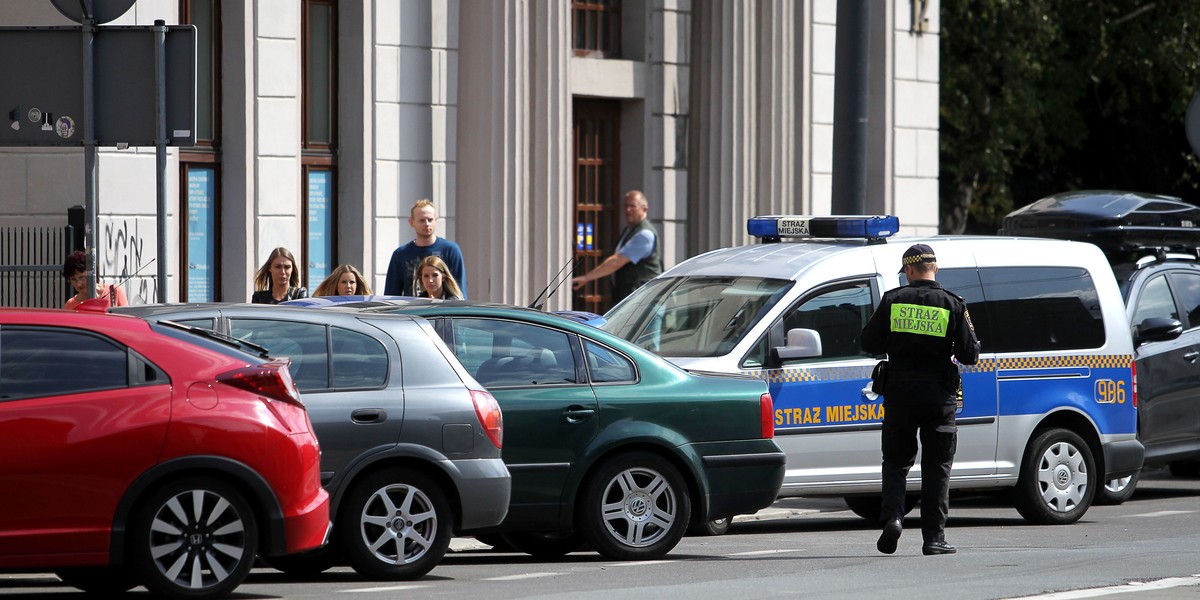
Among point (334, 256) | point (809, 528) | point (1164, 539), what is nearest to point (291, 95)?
point (334, 256)

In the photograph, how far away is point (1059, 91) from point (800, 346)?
72.7 feet

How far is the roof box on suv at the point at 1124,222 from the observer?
15.8 m

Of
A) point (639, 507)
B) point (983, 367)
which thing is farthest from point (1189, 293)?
point (639, 507)

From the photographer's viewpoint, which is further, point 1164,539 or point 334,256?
point 334,256

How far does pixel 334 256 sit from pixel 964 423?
6733 mm

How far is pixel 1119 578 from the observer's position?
9.73 m

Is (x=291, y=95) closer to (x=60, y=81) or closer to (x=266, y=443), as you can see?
(x=60, y=81)

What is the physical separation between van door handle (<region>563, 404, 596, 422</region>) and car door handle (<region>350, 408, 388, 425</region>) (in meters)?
1.21

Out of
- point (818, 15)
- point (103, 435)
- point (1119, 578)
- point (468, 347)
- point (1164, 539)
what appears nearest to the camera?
point (103, 435)

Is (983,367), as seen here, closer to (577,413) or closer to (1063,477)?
(1063,477)

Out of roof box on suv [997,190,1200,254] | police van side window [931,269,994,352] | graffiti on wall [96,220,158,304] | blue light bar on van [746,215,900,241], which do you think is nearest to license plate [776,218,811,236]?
blue light bar on van [746,215,900,241]

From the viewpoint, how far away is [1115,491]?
1486 centimetres

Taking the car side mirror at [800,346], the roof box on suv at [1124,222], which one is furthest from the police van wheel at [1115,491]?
the car side mirror at [800,346]

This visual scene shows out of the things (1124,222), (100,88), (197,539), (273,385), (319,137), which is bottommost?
(197,539)
